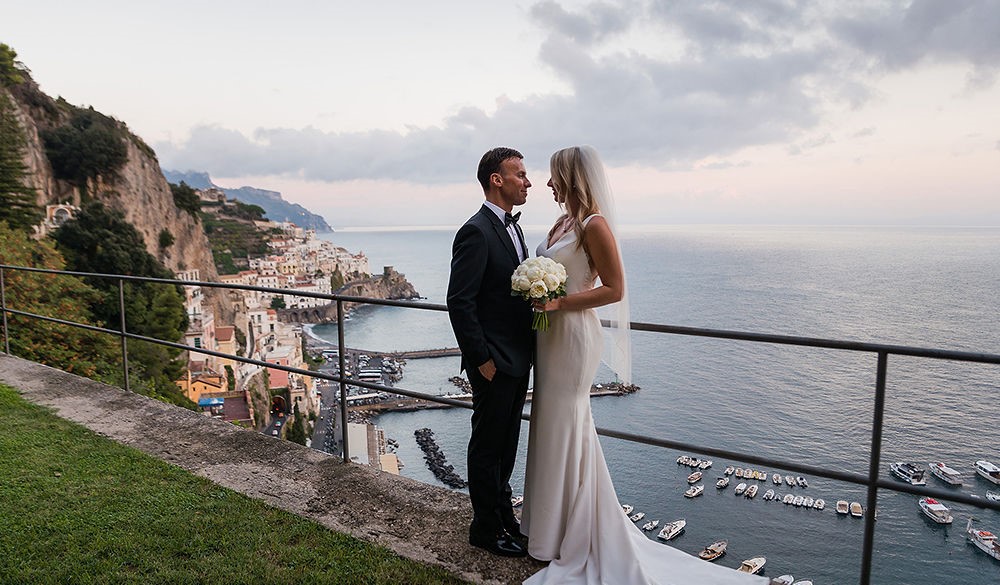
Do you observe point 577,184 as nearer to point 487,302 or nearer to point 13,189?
point 487,302

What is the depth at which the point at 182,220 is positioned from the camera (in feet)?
174

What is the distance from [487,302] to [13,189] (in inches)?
1446

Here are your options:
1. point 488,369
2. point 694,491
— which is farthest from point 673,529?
point 488,369

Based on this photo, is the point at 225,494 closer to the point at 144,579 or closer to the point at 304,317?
the point at 144,579

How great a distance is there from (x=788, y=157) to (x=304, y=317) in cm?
6746

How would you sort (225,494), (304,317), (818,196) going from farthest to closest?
(304,317), (818,196), (225,494)

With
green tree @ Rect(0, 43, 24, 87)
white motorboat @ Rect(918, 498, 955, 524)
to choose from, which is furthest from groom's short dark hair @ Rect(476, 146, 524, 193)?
green tree @ Rect(0, 43, 24, 87)

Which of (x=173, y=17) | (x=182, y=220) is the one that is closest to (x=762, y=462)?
(x=173, y=17)

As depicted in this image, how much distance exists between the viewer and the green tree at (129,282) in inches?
960

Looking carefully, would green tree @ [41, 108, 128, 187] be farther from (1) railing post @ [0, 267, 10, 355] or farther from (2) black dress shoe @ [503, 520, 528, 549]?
(2) black dress shoe @ [503, 520, 528, 549]

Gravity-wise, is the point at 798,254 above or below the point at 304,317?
above

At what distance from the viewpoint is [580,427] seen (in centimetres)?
234

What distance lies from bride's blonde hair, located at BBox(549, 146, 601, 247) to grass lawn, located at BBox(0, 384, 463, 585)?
1.46m

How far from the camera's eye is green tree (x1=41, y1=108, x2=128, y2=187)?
41.4 metres
